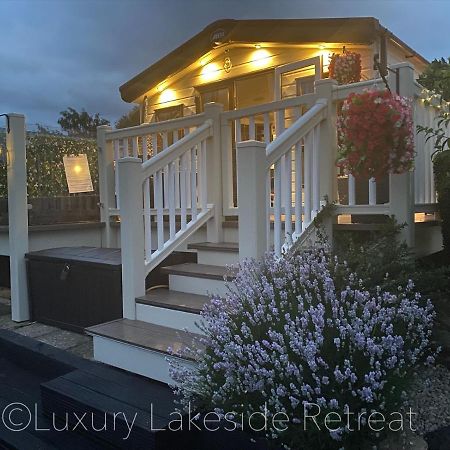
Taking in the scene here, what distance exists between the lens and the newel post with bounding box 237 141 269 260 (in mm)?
2537

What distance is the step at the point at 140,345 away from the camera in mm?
2521

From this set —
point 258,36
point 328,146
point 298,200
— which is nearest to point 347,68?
point 258,36

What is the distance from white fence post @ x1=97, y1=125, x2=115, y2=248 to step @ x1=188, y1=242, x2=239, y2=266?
1462mm

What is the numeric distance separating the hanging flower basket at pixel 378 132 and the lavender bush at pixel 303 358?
3.06ft

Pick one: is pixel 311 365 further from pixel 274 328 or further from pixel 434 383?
pixel 434 383

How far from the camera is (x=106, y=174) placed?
15.8 ft

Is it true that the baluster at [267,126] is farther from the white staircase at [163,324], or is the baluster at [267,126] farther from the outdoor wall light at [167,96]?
the outdoor wall light at [167,96]

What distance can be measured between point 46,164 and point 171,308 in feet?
10.4

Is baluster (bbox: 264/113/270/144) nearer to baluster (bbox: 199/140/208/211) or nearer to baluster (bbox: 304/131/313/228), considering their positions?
baluster (bbox: 304/131/313/228)

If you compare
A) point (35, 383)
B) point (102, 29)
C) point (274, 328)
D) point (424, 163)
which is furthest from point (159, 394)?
point (102, 29)

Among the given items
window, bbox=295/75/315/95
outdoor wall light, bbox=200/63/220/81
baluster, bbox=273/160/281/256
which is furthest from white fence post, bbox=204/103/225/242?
outdoor wall light, bbox=200/63/220/81

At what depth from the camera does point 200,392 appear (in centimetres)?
195

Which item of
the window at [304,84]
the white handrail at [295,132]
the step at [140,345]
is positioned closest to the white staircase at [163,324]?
the step at [140,345]

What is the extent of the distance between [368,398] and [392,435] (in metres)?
0.32
